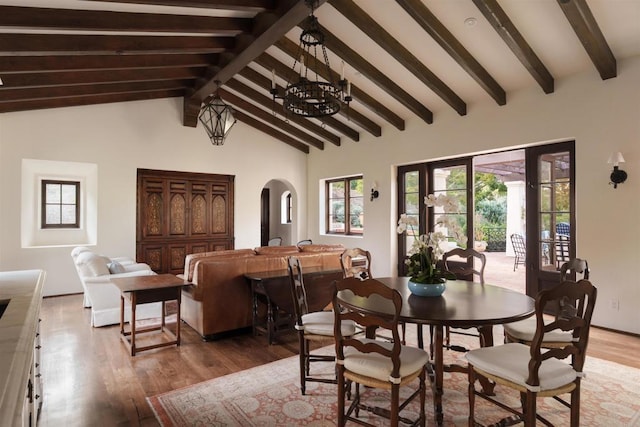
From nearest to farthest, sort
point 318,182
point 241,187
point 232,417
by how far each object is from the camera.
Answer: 1. point 232,417
2. point 241,187
3. point 318,182

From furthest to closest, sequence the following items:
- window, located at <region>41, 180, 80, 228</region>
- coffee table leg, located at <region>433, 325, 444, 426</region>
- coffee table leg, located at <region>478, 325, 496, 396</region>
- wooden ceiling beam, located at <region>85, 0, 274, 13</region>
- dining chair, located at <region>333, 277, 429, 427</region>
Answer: window, located at <region>41, 180, 80, 228</region>
wooden ceiling beam, located at <region>85, 0, 274, 13</region>
coffee table leg, located at <region>478, 325, 496, 396</region>
coffee table leg, located at <region>433, 325, 444, 426</region>
dining chair, located at <region>333, 277, 429, 427</region>

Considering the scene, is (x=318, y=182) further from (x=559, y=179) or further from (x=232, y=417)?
(x=232, y=417)

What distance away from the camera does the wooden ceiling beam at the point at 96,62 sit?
13.1 ft

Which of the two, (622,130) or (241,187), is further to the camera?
(241,187)

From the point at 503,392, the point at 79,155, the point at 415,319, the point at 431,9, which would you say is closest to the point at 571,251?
the point at 503,392

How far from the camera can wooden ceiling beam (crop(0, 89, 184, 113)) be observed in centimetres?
516

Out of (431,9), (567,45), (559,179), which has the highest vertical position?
(431,9)

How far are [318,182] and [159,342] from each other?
5.27 metres

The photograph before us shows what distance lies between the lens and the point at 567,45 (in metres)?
3.81

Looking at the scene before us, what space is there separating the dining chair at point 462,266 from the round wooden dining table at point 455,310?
1.56 feet

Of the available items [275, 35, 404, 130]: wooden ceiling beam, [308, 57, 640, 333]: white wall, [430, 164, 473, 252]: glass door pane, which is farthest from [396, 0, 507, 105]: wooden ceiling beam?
[275, 35, 404, 130]: wooden ceiling beam

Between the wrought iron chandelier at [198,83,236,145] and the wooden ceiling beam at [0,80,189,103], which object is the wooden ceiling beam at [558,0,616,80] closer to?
the wrought iron chandelier at [198,83,236,145]

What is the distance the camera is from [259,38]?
407cm

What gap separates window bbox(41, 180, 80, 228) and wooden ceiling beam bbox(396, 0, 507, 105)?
18.9 feet
